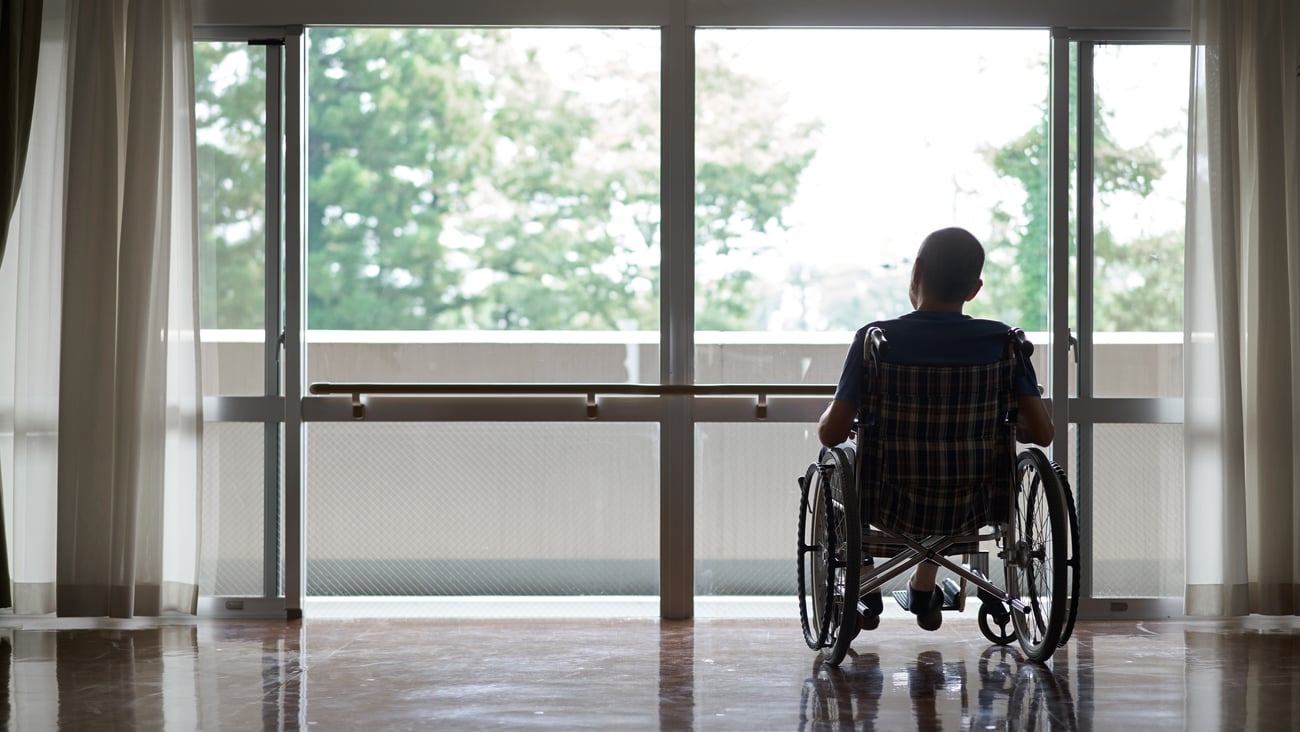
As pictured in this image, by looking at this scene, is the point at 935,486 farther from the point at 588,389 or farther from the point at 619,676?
the point at 588,389

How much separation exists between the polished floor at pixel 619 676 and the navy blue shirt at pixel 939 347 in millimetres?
715

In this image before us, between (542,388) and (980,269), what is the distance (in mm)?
1384

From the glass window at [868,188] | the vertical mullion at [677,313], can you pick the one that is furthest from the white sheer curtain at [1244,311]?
the vertical mullion at [677,313]

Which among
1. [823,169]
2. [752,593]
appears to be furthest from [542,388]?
[823,169]

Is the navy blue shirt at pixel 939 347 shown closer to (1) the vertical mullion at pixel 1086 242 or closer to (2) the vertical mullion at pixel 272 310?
(1) the vertical mullion at pixel 1086 242

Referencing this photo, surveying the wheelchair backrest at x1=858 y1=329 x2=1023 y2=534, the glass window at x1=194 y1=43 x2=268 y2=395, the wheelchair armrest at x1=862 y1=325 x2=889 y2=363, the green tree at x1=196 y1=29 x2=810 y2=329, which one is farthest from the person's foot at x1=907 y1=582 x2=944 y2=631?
the green tree at x1=196 y1=29 x2=810 y2=329

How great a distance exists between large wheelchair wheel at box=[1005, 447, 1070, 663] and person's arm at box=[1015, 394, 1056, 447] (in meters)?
0.03

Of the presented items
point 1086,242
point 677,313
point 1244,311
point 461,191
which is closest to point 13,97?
point 677,313

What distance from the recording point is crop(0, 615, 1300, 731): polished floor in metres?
2.30

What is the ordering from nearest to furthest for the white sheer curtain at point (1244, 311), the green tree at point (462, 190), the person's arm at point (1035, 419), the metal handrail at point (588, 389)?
the person's arm at point (1035, 419) → the white sheer curtain at point (1244, 311) → the metal handrail at point (588, 389) → the green tree at point (462, 190)

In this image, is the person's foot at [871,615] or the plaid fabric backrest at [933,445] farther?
the person's foot at [871,615]

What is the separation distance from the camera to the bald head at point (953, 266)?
9.16 feet

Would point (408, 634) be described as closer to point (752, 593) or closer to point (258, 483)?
point (258, 483)

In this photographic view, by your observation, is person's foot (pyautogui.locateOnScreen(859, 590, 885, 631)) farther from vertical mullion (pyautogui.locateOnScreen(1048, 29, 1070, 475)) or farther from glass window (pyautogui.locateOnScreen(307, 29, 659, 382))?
glass window (pyautogui.locateOnScreen(307, 29, 659, 382))
